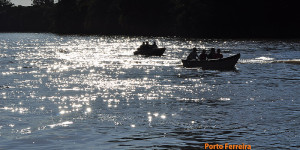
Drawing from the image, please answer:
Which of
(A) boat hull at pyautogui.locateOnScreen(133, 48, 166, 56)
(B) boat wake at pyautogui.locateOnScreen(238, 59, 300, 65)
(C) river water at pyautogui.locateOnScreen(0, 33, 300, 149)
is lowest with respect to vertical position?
(B) boat wake at pyautogui.locateOnScreen(238, 59, 300, 65)

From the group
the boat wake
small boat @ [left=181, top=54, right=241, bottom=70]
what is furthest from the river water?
the boat wake

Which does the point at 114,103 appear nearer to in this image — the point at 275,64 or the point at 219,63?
the point at 219,63

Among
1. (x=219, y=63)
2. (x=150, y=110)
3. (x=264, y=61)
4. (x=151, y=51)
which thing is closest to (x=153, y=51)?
(x=151, y=51)

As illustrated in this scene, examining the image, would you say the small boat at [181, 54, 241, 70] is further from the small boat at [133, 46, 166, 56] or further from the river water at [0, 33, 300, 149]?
the small boat at [133, 46, 166, 56]

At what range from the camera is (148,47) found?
226 ft

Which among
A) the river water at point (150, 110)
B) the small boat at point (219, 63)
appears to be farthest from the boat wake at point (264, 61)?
the river water at point (150, 110)

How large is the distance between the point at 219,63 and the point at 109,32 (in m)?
148

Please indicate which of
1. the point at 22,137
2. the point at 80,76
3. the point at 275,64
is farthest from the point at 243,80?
the point at 22,137

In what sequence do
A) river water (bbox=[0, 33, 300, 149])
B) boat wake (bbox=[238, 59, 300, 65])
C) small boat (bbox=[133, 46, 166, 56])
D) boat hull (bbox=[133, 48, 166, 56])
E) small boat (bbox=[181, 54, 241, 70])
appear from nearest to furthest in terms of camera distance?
river water (bbox=[0, 33, 300, 149]) < small boat (bbox=[181, 54, 241, 70]) < boat wake (bbox=[238, 59, 300, 65]) < boat hull (bbox=[133, 48, 166, 56]) < small boat (bbox=[133, 46, 166, 56])

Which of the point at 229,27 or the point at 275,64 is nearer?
the point at 275,64

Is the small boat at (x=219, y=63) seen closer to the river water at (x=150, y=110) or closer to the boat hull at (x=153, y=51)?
the river water at (x=150, y=110)

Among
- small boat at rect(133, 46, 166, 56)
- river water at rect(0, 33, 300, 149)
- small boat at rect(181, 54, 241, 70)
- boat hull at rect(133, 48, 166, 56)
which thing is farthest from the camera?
small boat at rect(133, 46, 166, 56)

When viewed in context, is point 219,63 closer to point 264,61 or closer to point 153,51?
point 264,61

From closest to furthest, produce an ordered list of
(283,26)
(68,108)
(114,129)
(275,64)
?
1. (114,129)
2. (68,108)
3. (275,64)
4. (283,26)
